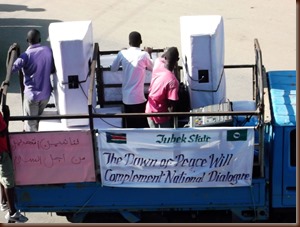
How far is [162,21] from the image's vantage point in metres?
17.5

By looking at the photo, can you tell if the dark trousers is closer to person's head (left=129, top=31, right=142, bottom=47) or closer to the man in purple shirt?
person's head (left=129, top=31, right=142, bottom=47)

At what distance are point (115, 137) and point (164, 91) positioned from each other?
92cm

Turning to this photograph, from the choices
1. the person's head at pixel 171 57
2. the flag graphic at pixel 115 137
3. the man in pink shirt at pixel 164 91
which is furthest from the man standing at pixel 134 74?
the flag graphic at pixel 115 137

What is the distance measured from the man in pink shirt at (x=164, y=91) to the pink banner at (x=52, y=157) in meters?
Answer: 0.96

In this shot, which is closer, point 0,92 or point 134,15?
point 0,92

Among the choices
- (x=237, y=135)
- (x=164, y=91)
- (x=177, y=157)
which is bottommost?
(x=177, y=157)

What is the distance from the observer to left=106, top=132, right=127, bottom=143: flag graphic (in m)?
8.16

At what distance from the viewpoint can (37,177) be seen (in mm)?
8383

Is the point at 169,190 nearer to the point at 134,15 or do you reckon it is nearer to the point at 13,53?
the point at 13,53

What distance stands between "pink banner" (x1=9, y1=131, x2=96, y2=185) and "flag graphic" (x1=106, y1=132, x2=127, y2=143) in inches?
8.2

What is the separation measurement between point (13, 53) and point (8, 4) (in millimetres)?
10417

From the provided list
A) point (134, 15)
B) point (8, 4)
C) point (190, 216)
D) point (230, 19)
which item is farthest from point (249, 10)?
point (190, 216)

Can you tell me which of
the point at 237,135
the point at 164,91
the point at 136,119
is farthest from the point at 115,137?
the point at 237,135

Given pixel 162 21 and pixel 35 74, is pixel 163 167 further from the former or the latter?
pixel 162 21
